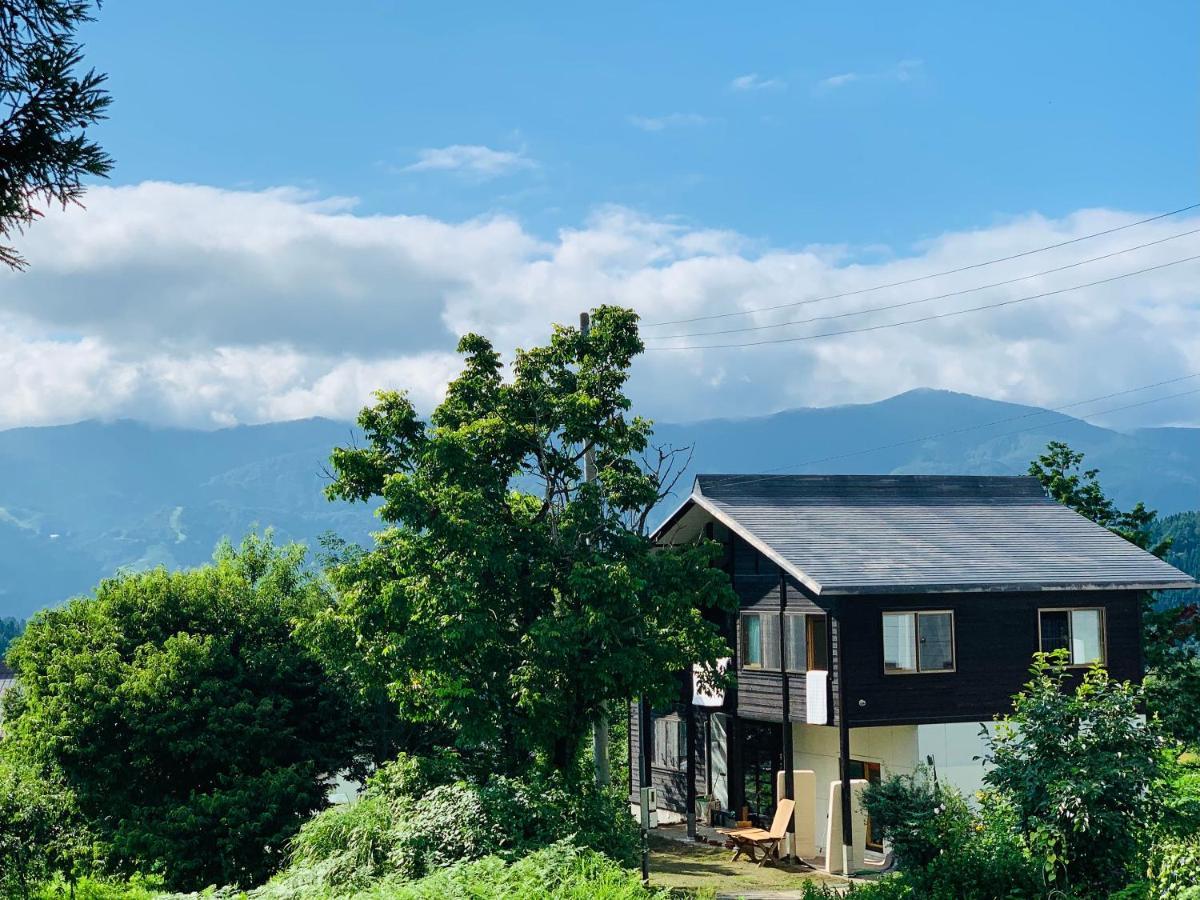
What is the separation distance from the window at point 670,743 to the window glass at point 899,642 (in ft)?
28.8

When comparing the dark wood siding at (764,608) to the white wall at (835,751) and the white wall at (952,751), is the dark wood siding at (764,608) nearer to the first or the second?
the white wall at (835,751)

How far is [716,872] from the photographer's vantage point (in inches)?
1102

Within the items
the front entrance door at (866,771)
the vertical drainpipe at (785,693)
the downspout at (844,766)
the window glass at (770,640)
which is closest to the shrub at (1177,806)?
the downspout at (844,766)

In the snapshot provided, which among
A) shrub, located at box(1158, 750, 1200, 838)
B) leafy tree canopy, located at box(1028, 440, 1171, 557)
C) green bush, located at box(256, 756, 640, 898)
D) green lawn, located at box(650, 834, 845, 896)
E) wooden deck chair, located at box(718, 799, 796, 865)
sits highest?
leafy tree canopy, located at box(1028, 440, 1171, 557)

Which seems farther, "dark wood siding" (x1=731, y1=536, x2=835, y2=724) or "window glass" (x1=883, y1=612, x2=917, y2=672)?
"dark wood siding" (x1=731, y1=536, x2=835, y2=724)


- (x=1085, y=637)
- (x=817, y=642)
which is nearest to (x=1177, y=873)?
(x=817, y=642)

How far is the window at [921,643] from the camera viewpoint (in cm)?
2900

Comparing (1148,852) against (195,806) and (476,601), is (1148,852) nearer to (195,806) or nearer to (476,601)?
(476,601)

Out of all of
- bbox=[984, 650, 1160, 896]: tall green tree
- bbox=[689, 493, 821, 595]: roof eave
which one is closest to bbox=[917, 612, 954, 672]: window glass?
bbox=[689, 493, 821, 595]: roof eave

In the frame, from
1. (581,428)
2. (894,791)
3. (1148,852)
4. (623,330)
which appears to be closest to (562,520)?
(581,428)

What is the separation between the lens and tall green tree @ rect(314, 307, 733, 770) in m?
22.7

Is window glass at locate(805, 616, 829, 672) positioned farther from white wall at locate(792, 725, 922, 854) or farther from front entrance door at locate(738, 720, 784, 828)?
front entrance door at locate(738, 720, 784, 828)

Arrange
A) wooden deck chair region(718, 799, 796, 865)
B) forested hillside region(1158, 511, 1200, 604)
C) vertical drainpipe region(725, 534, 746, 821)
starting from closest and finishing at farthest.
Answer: wooden deck chair region(718, 799, 796, 865) < vertical drainpipe region(725, 534, 746, 821) < forested hillside region(1158, 511, 1200, 604)

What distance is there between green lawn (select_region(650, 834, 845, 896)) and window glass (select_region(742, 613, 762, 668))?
4534 millimetres
